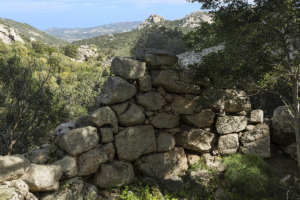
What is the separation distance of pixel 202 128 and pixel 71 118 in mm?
8486

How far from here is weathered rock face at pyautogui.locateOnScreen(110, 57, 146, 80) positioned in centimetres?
662

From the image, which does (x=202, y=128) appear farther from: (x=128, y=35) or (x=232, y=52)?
(x=128, y=35)

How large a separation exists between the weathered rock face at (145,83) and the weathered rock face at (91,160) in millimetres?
2417

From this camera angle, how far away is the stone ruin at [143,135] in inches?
220

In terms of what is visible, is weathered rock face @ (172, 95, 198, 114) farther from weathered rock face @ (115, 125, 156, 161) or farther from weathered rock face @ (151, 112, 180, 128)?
weathered rock face @ (115, 125, 156, 161)

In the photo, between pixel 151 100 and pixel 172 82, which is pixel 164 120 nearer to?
pixel 151 100

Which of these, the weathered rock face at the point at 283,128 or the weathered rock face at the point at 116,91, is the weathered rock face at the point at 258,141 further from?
the weathered rock face at the point at 116,91

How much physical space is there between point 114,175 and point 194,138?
3272mm

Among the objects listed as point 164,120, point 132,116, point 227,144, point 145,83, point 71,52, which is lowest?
point 227,144

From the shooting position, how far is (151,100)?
6.99 meters

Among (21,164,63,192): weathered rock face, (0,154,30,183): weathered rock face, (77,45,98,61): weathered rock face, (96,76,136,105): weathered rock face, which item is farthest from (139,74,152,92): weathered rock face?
(77,45,98,61): weathered rock face

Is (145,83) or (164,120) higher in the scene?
(145,83)

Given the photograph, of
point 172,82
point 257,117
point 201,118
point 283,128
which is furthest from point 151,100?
point 283,128

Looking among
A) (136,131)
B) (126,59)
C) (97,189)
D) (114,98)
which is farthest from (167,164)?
(126,59)
